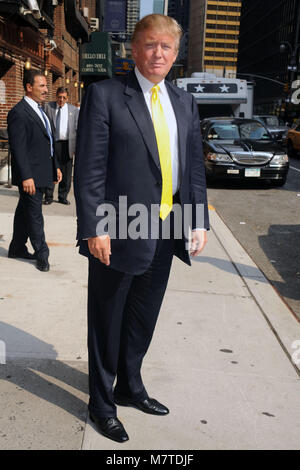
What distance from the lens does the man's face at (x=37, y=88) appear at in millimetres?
5035

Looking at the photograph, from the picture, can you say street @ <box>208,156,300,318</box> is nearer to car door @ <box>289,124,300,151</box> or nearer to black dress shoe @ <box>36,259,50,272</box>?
black dress shoe @ <box>36,259,50,272</box>

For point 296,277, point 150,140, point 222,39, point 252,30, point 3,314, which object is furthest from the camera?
point 222,39

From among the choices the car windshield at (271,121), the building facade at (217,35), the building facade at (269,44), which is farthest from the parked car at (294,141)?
the building facade at (217,35)

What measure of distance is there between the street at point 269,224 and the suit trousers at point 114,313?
7.96ft

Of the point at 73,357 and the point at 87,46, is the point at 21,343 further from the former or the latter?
the point at 87,46

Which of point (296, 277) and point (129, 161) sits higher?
point (129, 161)

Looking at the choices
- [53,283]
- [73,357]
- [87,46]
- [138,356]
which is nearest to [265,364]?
[138,356]

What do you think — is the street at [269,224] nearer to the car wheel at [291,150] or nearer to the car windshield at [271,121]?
the car wheel at [291,150]

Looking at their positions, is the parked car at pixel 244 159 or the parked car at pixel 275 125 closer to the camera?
the parked car at pixel 244 159

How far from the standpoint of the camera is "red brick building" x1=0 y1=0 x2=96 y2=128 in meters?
12.5

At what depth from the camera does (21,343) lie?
358 cm

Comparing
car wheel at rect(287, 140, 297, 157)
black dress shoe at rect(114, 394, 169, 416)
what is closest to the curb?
black dress shoe at rect(114, 394, 169, 416)

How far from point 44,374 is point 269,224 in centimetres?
625

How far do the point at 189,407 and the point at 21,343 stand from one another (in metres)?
1.34
